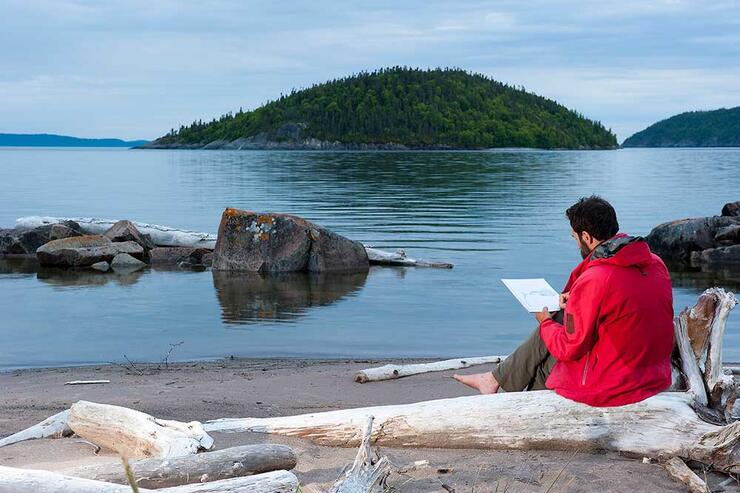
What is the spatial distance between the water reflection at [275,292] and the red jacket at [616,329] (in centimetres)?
744

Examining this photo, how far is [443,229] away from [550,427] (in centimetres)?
1925

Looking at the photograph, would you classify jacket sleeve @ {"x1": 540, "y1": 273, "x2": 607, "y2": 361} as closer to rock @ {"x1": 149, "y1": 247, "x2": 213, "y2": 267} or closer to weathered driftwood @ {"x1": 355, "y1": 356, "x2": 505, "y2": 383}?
weathered driftwood @ {"x1": 355, "y1": 356, "x2": 505, "y2": 383}

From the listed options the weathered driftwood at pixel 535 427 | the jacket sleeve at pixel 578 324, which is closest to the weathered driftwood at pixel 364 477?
the weathered driftwood at pixel 535 427

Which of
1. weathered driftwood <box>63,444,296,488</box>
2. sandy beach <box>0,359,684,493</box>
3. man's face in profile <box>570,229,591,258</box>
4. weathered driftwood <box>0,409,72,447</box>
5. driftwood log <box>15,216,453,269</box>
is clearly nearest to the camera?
weathered driftwood <box>63,444,296,488</box>

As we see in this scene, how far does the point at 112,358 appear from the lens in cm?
1040

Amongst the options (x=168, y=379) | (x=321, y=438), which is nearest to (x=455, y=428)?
(x=321, y=438)

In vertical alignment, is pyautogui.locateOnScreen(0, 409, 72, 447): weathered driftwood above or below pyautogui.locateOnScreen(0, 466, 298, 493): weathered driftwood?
below

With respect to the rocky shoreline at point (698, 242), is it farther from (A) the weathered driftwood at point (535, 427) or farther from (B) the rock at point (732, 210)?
(A) the weathered driftwood at point (535, 427)

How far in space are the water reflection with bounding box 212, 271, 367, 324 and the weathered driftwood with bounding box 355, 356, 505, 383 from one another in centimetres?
418

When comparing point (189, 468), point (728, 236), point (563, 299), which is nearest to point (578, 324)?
point (563, 299)

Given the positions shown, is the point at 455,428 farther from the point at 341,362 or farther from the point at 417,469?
the point at 341,362

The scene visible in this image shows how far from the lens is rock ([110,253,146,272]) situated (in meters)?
17.9

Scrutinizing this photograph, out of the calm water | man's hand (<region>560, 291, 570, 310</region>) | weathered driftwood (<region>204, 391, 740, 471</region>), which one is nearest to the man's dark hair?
man's hand (<region>560, 291, 570, 310</region>)

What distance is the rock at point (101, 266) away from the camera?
17562 mm
